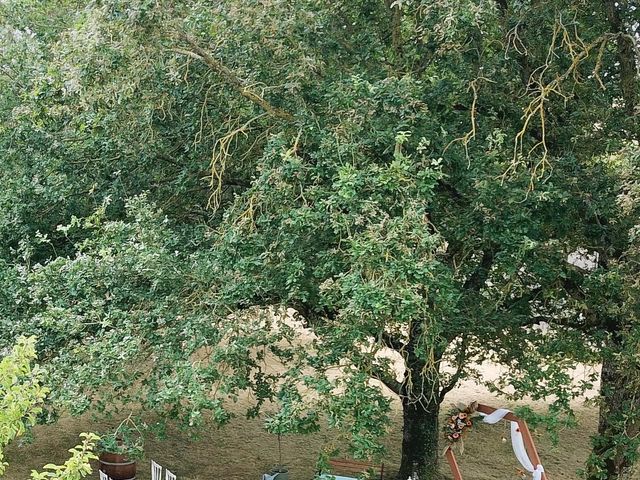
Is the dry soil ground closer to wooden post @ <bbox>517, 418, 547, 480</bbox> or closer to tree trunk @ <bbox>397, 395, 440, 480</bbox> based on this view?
tree trunk @ <bbox>397, 395, 440, 480</bbox>

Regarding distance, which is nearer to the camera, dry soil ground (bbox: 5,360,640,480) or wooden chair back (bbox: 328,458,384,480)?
wooden chair back (bbox: 328,458,384,480)

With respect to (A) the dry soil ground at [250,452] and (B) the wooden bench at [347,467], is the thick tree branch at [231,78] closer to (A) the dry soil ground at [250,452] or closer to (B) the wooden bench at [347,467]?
(B) the wooden bench at [347,467]

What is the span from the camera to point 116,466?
718 cm

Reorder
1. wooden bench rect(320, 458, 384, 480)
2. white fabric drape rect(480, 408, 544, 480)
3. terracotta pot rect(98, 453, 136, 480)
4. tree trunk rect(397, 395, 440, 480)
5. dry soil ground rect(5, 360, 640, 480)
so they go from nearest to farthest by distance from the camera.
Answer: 1. white fabric drape rect(480, 408, 544, 480)
2. terracotta pot rect(98, 453, 136, 480)
3. tree trunk rect(397, 395, 440, 480)
4. wooden bench rect(320, 458, 384, 480)
5. dry soil ground rect(5, 360, 640, 480)

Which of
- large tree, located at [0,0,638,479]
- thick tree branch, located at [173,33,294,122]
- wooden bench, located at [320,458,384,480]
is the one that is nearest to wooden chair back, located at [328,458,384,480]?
wooden bench, located at [320,458,384,480]

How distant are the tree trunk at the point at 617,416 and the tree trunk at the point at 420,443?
6.36 ft

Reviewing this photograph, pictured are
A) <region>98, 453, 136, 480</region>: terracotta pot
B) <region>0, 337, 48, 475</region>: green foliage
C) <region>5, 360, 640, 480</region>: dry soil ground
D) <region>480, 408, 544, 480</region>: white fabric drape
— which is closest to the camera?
<region>0, 337, 48, 475</region>: green foliage

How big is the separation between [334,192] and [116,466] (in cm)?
423

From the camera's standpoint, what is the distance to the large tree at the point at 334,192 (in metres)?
4.67

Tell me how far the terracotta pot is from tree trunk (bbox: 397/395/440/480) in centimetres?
296

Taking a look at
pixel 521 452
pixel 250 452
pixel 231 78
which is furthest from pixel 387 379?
pixel 250 452

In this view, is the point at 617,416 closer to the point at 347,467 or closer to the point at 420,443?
the point at 420,443

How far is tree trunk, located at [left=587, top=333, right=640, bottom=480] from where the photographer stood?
535cm

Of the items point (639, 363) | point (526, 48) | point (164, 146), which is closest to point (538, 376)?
point (639, 363)
